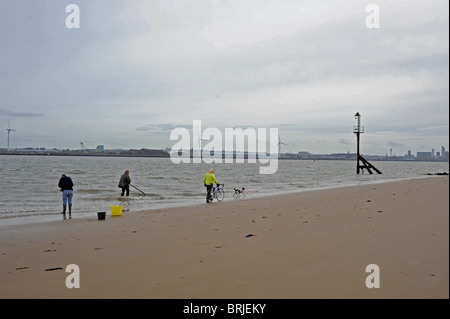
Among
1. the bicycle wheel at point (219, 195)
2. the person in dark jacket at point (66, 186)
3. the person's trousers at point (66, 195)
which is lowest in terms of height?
the bicycle wheel at point (219, 195)

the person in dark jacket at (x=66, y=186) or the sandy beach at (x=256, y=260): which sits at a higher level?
the person in dark jacket at (x=66, y=186)

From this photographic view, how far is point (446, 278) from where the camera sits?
3594 mm

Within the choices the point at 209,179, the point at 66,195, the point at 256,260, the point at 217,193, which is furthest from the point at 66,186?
the point at 256,260

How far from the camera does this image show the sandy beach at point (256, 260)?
469cm

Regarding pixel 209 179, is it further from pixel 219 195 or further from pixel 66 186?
pixel 66 186

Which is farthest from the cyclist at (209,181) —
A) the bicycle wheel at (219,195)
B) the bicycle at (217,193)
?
the bicycle wheel at (219,195)

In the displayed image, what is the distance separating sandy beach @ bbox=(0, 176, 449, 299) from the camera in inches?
185

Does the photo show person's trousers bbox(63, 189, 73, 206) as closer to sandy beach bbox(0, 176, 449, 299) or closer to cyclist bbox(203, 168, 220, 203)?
sandy beach bbox(0, 176, 449, 299)

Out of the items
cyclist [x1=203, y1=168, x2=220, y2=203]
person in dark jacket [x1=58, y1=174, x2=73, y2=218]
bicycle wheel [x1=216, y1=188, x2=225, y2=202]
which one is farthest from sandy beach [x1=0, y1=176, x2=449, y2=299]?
bicycle wheel [x1=216, y1=188, x2=225, y2=202]

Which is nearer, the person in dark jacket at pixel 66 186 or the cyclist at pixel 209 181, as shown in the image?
the person in dark jacket at pixel 66 186

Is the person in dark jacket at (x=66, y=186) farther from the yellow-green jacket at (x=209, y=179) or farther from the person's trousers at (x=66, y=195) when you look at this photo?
the yellow-green jacket at (x=209, y=179)

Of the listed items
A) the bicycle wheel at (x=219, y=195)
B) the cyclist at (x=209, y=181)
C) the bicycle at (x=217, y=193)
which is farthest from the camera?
the bicycle wheel at (x=219, y=195)

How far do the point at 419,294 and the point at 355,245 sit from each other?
2314 mm
